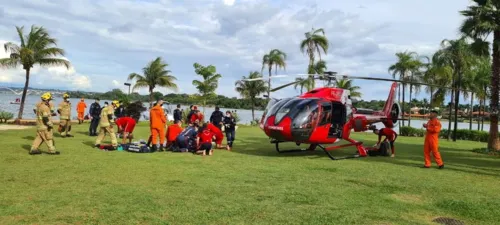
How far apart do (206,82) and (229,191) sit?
1103 inches

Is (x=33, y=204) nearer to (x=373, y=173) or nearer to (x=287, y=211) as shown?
(x=287, y=211)

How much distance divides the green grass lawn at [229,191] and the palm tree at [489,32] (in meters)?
8.03

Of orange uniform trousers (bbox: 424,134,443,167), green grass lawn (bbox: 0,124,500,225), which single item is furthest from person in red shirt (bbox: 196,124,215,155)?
orange uniform trousers (bbox: 424,134,443,167)

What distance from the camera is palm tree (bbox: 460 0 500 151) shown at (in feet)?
58.9

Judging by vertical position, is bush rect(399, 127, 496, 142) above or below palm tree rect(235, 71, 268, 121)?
below

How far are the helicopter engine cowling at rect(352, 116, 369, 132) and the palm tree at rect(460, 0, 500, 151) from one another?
8.00 meters

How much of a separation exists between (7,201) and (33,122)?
59.6 ft

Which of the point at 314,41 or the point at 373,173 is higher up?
the point at 314,41

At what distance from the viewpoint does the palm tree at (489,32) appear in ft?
58.9

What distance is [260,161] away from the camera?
11.5 m

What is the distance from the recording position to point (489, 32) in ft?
60.0

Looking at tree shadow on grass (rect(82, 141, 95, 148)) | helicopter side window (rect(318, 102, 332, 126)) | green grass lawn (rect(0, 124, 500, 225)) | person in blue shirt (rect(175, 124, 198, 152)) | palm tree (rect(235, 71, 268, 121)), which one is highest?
palm tree (rect(235, 71, 268, 121))

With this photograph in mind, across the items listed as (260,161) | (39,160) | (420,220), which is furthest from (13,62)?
(420,220)

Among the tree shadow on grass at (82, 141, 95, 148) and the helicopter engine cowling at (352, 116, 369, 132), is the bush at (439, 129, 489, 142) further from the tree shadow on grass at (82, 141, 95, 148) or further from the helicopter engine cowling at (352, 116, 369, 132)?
the tree shadow on grass at (82, 141, 95, 148)
